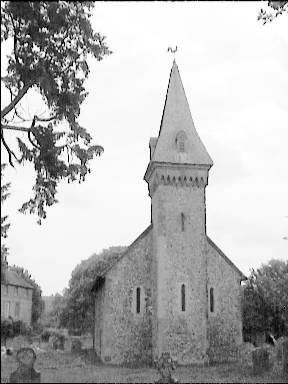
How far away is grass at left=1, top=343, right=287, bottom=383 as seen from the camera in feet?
41.9

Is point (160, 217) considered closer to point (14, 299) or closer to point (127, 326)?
point (127, 326)

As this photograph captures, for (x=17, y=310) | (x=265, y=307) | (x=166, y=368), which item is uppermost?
(x=17, y=310)

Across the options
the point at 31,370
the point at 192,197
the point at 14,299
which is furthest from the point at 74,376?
the point at 192,197

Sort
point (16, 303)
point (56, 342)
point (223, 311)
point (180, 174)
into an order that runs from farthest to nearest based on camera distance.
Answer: point (223, 311)
point (180, 174)
point (56, 342)
point (16, 303)

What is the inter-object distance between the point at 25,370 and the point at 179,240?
56.7 ft

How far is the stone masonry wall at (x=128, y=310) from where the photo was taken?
29141mm

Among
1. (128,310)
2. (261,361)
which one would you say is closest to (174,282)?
(128,310)

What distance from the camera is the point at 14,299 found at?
13008 mm

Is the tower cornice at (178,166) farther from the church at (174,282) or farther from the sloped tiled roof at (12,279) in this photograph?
the sloped tiled roof at (12,279)

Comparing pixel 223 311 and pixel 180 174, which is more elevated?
pixel 180 174

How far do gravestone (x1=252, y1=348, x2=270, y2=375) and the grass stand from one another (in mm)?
274

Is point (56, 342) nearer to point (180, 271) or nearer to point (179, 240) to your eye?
point (180, 271)

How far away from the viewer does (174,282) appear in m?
28.4

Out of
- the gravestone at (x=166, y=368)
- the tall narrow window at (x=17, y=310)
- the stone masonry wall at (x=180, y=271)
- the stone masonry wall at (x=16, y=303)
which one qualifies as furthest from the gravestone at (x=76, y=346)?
the tall narrow window at (x=17, y=310)
